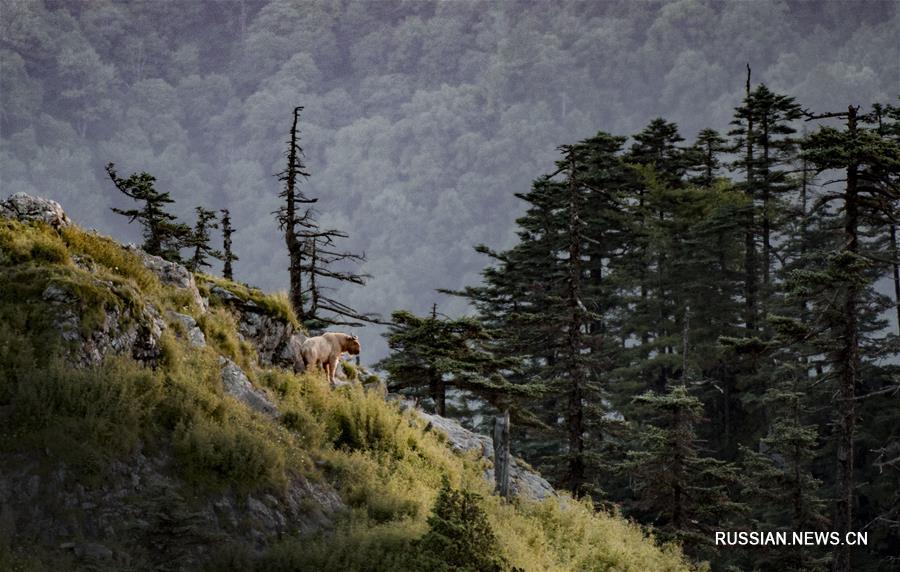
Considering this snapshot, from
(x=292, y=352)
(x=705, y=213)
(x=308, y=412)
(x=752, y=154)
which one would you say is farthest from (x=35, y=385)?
(x=752, y=154)

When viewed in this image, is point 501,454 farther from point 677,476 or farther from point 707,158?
point 707,158

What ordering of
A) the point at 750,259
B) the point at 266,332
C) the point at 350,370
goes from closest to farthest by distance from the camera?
the point at 266,332, the point at 350,370, the point at 750,259

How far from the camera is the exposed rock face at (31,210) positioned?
13438 mm

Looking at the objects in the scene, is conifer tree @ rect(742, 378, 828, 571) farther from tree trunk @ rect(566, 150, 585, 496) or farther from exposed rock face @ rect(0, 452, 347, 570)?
exposed rock face @ rect(0, 452, 347, 570)

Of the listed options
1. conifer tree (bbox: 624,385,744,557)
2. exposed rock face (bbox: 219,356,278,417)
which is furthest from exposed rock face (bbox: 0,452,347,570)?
conifer tree (bbox: 624,385,744,557)

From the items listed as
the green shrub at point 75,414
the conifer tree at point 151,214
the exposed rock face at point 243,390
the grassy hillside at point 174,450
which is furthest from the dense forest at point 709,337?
the conifer tree at point 151,214

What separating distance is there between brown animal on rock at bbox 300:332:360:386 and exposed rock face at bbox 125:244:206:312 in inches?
103

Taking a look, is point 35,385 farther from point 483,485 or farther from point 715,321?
point 715,321

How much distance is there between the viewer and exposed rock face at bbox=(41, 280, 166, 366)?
35.2ft

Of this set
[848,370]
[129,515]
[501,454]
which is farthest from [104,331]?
[848,370]

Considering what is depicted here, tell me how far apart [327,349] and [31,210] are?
6.94 metres

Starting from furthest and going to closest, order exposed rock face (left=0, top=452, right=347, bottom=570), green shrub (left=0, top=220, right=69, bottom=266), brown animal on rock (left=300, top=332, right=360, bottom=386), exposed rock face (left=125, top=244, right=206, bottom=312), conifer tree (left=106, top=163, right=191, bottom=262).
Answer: conifer tree (left=106, top=163, right=191, bottom=262) → brown animal on rock (left=300, top=332, right=360, bottom=386) → exposed rock face (left=125, top=244, right=206, bottom=312) → green shrub (left=0, top=220, right=69, bottom=266) → exposed rock face (left=0, top=452, right=347, bottom=570)

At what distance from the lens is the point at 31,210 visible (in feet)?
44.7

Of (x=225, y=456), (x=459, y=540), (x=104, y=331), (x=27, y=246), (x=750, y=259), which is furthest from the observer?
(x=750, y=259)
